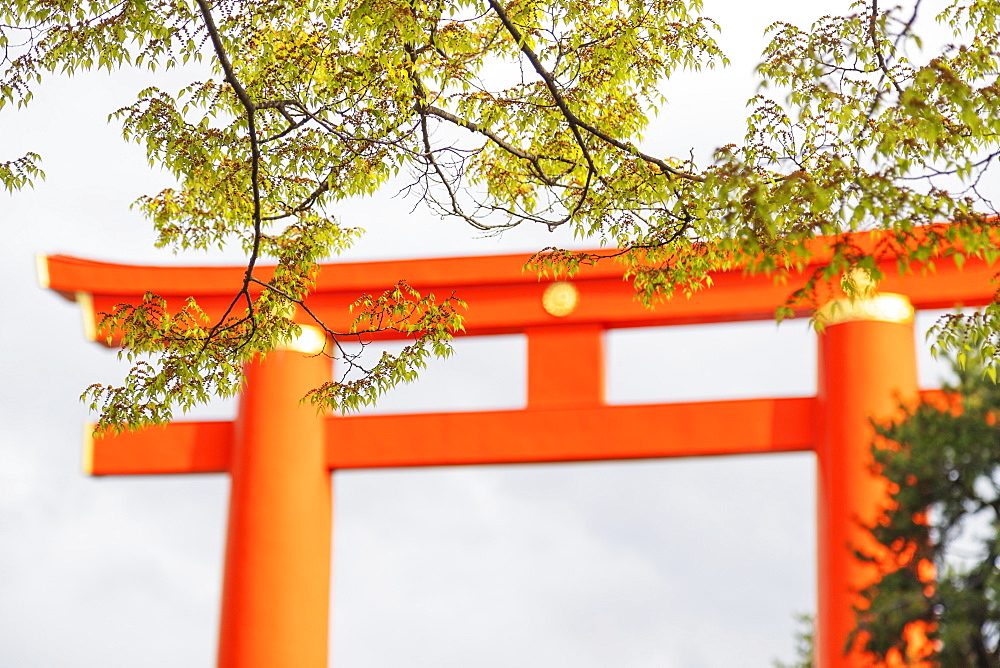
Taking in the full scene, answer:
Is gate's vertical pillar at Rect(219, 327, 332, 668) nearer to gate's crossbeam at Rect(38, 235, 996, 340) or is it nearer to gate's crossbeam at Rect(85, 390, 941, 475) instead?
gate's crossbeam at Rect(85, 390, 941, 475)

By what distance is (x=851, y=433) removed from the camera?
7047mm

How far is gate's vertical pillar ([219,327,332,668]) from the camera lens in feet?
24.5

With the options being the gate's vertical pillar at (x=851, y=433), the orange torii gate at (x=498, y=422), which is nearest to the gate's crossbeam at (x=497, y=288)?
the orange torii gate at (x=498, y=422)

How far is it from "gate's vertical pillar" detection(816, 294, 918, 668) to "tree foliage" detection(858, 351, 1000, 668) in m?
0.22

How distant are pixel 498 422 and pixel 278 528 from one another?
1.45m

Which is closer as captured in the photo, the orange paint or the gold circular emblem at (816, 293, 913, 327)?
the orange paint

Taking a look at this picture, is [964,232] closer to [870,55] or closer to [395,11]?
[870,55]

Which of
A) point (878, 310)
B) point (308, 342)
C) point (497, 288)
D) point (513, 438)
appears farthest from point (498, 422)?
point (878, 310)

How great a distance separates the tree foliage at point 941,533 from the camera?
5844mm

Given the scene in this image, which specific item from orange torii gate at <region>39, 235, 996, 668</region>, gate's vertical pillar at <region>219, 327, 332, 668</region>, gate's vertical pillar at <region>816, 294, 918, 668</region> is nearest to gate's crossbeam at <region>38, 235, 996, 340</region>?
orange torii gate at <region>39, 235, 996, 668</region>

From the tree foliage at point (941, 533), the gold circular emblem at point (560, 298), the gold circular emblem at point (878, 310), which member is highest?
the gold circular emblem at point (560, 298)

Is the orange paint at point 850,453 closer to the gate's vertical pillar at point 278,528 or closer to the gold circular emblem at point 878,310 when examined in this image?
the gold circular emblem at point 878,310

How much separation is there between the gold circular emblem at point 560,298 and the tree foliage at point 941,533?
1.94 m

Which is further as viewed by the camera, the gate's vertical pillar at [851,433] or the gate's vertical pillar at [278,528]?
the gate's vertical pillar at [278,528]
